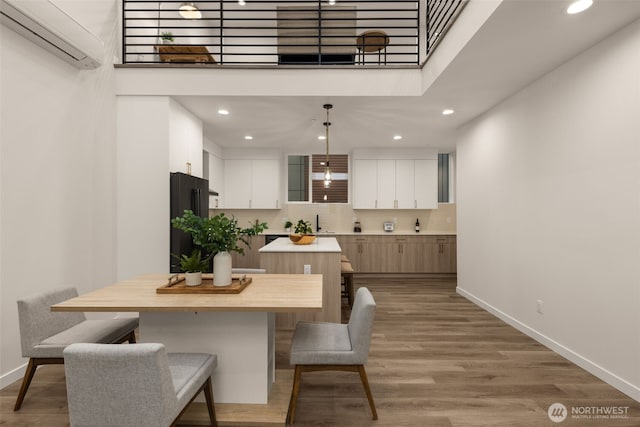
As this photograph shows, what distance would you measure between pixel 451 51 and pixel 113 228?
162 inches

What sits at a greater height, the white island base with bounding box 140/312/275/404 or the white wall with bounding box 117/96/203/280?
the white wall with bounding box 117/96/203/280

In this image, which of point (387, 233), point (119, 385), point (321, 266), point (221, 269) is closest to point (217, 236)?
point (221, 269)

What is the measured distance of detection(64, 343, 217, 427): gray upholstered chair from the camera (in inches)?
51.4

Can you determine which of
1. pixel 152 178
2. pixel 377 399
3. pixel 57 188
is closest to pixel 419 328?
pixel 377 399

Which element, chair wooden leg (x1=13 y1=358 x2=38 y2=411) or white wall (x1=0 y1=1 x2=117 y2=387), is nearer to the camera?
chair wooden leg (x1=13 y1=358 x2=38 y2=411)

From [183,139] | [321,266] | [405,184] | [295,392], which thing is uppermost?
[183,139]

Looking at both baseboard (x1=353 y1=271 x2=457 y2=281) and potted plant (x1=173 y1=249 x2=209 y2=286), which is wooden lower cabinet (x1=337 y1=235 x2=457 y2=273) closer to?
baseboard (x1=353 y1=271 x2=457 y2=281)

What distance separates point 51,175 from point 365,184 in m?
5.27

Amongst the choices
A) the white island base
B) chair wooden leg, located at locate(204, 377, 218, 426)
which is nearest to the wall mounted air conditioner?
the white island base

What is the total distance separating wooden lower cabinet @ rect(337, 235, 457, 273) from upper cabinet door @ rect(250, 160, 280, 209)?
209 centimetres

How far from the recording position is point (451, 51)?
295 centimetres

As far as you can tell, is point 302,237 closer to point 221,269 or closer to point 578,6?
point 221,269

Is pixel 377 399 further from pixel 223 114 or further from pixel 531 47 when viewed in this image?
pixel 223 114

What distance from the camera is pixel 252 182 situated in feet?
22.9
